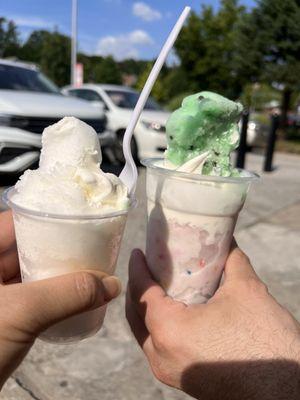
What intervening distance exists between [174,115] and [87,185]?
58cm

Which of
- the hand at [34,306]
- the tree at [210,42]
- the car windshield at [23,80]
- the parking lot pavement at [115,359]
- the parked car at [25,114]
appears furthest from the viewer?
the tree at [210,42]

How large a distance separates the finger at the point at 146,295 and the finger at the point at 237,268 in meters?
0.24

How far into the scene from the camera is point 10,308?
116 centimetres

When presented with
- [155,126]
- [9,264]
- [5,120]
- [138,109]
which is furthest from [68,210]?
[155,126]

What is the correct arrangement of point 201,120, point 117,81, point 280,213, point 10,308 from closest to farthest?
point 10,308 → point 201,120 → point 280,213 → point 117,81

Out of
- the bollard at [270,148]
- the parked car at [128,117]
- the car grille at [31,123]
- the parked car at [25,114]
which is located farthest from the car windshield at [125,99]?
the car grille at [31,123]

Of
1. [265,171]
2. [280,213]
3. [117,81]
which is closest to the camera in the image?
[280,213]

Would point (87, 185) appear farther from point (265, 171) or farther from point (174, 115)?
point (265, 171)

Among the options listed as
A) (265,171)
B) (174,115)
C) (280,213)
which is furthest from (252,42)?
(174,115)

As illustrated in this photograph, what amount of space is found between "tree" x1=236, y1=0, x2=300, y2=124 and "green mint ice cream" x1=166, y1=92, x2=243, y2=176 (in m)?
14.8

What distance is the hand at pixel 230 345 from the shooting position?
1359 millimetres

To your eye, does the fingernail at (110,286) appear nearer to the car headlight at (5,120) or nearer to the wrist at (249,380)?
the wrist at (249,380)

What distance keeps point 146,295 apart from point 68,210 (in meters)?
0.52

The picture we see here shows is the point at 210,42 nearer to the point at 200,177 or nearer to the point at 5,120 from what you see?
the point at 5,120
